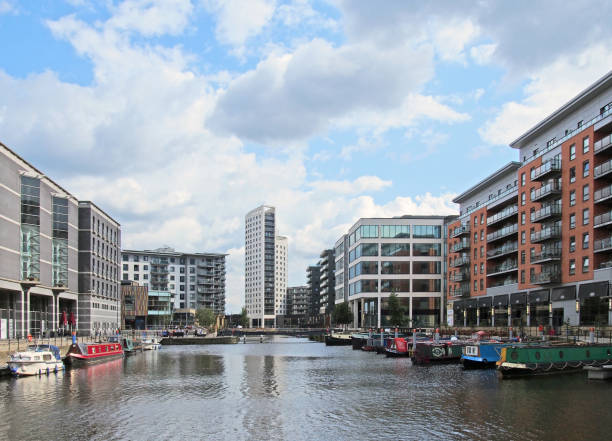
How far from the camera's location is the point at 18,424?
30859 mm

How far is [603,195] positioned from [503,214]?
31904mm

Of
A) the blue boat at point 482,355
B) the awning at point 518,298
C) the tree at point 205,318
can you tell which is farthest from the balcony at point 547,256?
the tree at point 205,318

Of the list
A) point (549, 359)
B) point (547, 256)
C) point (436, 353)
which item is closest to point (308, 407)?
point (549, 359)

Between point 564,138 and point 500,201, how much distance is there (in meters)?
25.3

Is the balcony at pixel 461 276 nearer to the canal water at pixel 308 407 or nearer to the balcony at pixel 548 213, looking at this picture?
the balcony at pixel 548 213

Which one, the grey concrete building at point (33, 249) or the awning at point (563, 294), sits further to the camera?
the awning at point (563, 294)

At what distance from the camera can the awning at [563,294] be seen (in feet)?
253

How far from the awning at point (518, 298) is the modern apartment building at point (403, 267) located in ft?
169

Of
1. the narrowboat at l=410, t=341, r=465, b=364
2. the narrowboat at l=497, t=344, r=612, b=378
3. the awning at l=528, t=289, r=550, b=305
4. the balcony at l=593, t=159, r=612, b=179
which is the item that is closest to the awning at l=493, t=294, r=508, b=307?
the awning at l=528, t=289, r=550, b=305

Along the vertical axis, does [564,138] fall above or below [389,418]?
above

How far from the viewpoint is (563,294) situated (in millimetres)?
79688

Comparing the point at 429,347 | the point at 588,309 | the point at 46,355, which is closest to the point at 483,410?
the point at 429,347

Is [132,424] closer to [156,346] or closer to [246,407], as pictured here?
[246,407]

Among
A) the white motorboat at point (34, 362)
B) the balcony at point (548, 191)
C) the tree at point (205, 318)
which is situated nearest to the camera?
the white motorboat at point (34, 362)
